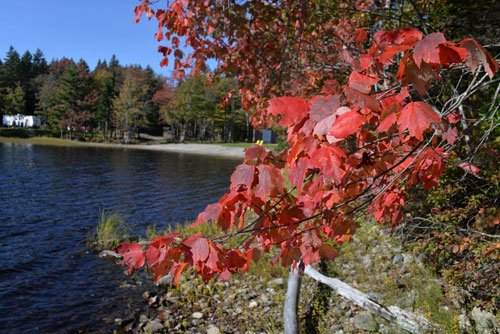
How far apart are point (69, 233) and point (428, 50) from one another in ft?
37.9

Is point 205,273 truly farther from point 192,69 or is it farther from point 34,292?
point 34,292

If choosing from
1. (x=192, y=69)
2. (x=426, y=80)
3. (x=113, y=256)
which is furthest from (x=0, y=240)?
(x=426, y=80)

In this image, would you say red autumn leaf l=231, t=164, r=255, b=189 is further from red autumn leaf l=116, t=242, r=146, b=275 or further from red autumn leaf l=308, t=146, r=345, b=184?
red autumn leaf l=116, t=242, r=146, b=275

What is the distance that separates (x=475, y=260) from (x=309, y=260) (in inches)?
120

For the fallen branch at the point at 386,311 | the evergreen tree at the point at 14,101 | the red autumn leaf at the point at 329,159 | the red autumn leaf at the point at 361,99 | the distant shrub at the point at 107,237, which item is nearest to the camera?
the red autumn leaf at the point at 361,99

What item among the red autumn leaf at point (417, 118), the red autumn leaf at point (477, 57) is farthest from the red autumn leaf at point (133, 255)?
the red autumn leaf at point (477, 57)

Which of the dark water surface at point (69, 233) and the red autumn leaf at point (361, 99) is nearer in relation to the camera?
the red autumn leaf at point (361, 99)

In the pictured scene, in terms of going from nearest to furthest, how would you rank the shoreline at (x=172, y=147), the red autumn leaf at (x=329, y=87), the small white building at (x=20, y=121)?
1. the red autumn leaf at (x=329, y=87)
2. the shoreline at (x=172, y=147)
3. the small white building at (x=20, y=121)

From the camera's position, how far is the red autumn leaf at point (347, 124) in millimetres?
1313

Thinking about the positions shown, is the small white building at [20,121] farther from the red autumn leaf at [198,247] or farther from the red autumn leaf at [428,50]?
the red autumn leaf at [428,50]

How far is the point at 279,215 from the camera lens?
2125 mm

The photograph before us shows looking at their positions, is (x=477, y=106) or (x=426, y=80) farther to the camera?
(x=477, y=106)

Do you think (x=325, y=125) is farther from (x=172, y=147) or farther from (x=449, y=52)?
(x=172, y=147)

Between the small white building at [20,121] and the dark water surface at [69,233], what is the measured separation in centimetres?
5675
